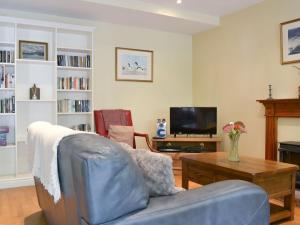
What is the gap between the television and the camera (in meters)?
4.82

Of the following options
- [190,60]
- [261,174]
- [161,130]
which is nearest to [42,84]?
[161,130]

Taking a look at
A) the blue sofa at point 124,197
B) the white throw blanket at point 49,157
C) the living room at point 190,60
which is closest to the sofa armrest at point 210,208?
the blue sofa at point 124,197

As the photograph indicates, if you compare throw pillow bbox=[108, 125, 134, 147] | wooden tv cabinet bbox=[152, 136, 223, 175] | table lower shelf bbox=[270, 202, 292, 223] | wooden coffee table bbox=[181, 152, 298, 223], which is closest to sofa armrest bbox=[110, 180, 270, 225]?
wooden coffee table bbox=[181, 152, 298, 223]

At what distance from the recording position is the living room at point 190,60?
4004 mm

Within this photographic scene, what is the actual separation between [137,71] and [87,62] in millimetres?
974

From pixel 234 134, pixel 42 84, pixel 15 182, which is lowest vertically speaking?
pixel 15 182

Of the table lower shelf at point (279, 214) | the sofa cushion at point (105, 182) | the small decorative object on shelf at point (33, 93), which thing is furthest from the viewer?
the small decorative object on shelf at point (33, 93)

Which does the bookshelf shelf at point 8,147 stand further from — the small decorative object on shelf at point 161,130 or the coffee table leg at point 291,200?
the coffee table leg at point 291,200

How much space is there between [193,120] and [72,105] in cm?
194

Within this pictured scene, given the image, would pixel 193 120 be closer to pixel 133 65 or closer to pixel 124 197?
pixel 133 65

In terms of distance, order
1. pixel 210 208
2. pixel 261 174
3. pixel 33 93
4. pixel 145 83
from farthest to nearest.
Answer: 1. pixel 145 83
2. pixel 33 93
3. pixel 261 174
4. pixel 210 208

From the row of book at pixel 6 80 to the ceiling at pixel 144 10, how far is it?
3.06ft

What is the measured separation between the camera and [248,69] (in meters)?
4.52

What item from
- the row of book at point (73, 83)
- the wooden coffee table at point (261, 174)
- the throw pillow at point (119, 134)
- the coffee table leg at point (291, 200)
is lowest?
the coffee table leg at point (291, 200)
